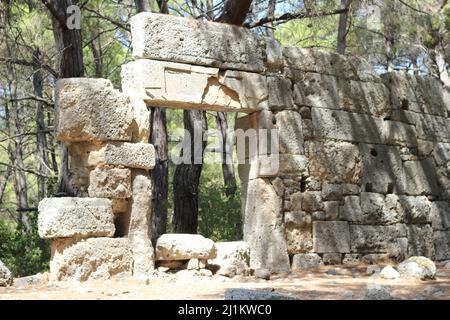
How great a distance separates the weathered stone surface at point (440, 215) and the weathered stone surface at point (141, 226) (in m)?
4.66

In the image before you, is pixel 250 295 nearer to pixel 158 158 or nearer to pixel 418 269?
pixel 418 269

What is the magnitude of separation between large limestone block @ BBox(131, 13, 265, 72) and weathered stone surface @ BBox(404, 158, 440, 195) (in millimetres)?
2951

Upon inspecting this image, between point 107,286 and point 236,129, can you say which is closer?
point 107,286

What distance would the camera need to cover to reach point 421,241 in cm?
951

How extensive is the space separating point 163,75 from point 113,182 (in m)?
1.35

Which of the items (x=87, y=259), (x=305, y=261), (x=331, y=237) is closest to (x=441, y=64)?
(x=331, y=237)

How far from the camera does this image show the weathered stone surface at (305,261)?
824 centimetres

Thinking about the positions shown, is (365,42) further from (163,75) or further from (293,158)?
(163,75)

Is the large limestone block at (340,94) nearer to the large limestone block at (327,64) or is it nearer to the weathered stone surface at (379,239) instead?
the large limestone block at (327,64)

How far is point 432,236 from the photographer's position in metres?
9.70

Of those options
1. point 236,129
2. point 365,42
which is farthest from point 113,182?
point 365,42

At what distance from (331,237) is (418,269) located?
1.77m

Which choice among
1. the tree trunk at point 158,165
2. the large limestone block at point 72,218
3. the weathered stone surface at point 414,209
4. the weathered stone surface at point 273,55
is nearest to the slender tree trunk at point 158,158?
the tree trunk at point 158,165

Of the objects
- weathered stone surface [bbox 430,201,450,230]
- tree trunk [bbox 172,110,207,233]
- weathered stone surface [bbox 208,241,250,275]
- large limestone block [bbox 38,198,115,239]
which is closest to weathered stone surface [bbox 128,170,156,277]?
large limestone block [bbox 38,198,115,239]
